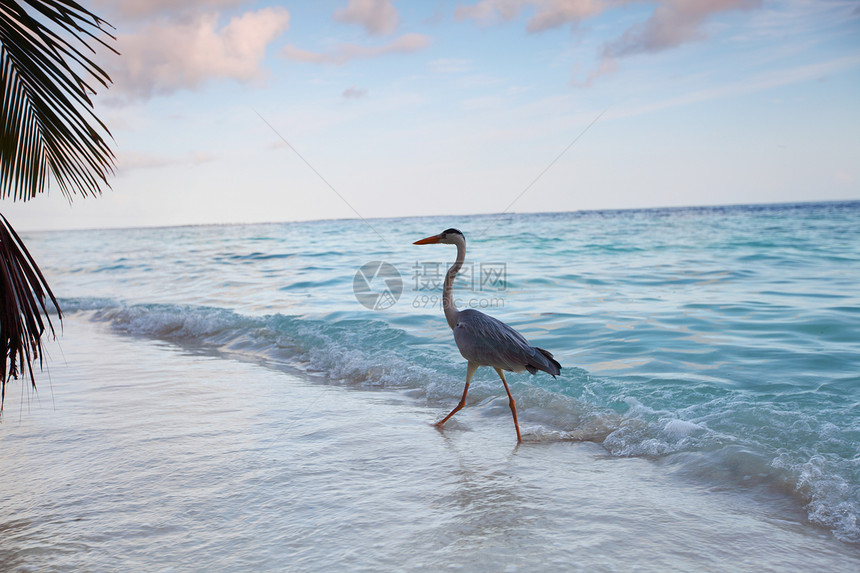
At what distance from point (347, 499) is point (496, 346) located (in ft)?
6.66

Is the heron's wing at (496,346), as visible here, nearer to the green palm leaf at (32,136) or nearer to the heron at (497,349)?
the heron at (497,349)

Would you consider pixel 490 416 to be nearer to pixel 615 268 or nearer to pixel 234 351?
pixel 234 351

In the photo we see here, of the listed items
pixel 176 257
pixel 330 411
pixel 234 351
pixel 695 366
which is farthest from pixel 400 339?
pixel 176 257

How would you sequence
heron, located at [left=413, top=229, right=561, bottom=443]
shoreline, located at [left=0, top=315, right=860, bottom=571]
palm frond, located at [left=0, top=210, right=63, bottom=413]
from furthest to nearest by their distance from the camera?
heron, located at [left=413, top=229, right=561, bottom=443]
shoreline, located at [left=0, top=315, right=860, bottom=571]
palm frond, located at [left=0, top=210, right=63, bottom=413]

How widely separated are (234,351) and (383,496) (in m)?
5.86

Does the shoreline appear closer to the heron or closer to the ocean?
Answer: the ocean

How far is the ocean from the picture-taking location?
3.18 metres

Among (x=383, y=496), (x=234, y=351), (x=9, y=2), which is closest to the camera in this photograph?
(x=9, y=2)

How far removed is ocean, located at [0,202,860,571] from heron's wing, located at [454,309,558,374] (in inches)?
24.5

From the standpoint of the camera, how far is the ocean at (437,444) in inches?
125

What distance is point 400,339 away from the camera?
9062 mm

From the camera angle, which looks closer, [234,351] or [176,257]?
[234,351]

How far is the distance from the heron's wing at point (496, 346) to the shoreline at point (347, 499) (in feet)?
2.10

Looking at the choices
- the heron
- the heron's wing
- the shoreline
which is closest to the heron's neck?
the heron
